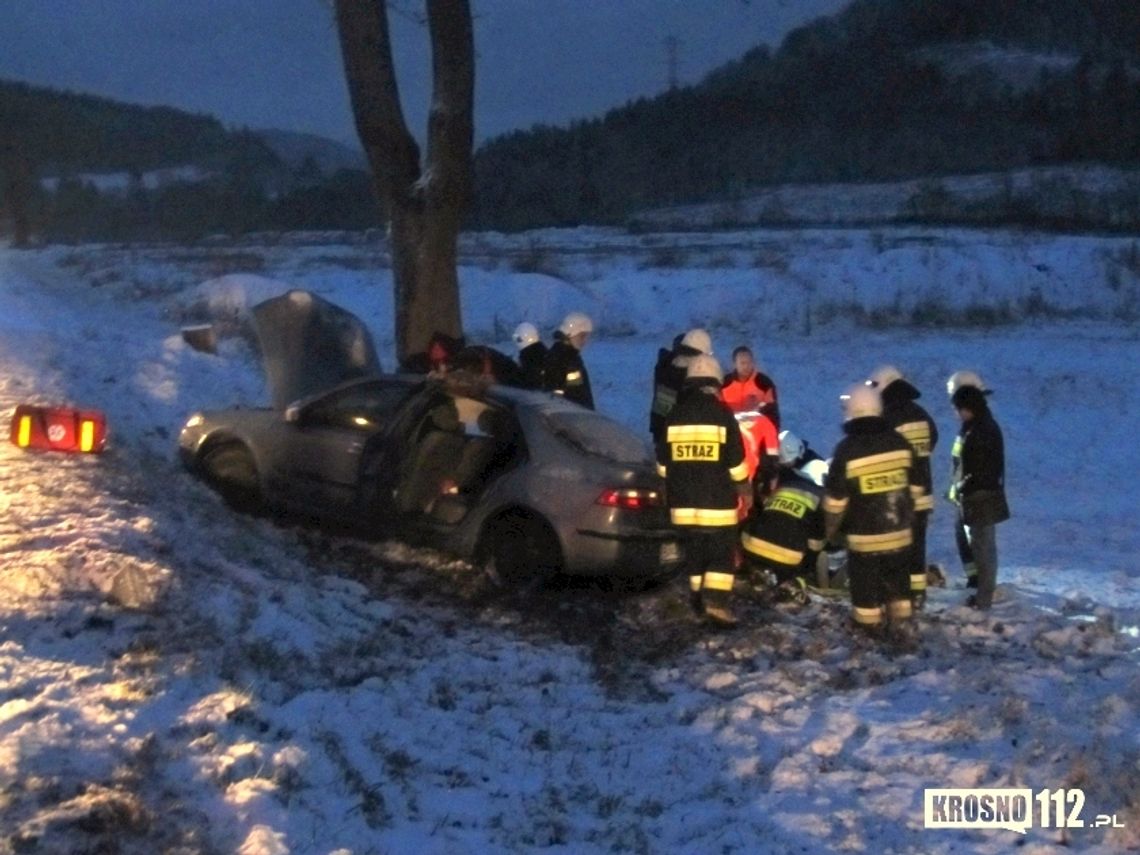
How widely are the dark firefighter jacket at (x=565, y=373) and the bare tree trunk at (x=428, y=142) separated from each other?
214 centimetres

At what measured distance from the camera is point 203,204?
7088 cm

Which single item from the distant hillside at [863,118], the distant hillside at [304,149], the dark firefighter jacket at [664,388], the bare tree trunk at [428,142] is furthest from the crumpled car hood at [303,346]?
the distant hillside at [304,149]

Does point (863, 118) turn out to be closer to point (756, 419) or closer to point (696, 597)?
point (756, 419)

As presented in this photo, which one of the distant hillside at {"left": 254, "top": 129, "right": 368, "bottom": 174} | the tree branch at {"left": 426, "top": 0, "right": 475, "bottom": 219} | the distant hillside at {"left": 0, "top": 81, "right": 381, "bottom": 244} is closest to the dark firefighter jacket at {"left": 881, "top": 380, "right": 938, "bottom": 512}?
the tree branch at {"left": 426, "top": 0, "right": 475, "bottom": 219}

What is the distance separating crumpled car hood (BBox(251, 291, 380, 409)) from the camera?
40.1ft

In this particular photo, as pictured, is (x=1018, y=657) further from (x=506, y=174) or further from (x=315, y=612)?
(x=506, y=174)

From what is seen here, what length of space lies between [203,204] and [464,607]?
65465mm

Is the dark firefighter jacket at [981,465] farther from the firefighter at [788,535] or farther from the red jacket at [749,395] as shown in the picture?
the red jacket at [749,395]

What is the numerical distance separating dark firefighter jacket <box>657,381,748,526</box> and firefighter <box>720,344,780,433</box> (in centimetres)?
265

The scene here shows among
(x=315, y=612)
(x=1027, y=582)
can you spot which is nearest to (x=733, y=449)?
(x=315, y=612)

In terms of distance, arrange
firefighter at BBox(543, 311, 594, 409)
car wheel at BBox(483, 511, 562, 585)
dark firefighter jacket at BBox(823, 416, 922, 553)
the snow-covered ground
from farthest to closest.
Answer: firefighter at BBox(543, 311, 594, 409) → car wheel at BBox(483, 511, 562, 585) → dark firefighter jacket at BBox(823, 416, 922, 553) → the snow-covered ground

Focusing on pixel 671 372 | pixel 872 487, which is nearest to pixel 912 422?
pixel 872 487

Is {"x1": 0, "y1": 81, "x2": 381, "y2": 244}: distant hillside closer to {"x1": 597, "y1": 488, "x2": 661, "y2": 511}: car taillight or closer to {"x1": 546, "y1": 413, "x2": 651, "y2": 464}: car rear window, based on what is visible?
{"x1": 546, "y1": 413, "x2": 651, "y2": 464}: car rear window

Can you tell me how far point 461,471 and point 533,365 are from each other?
2.60 m
